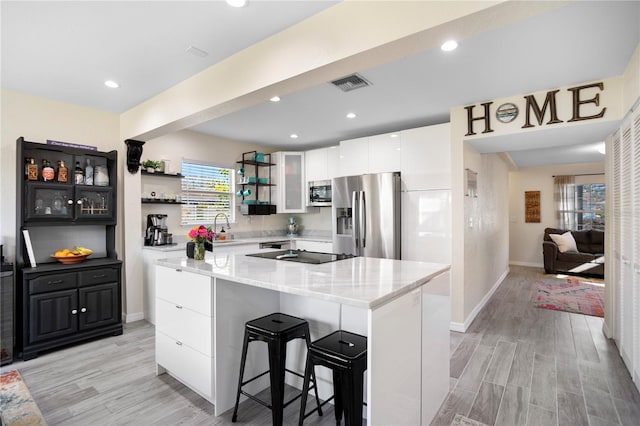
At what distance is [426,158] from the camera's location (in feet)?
13.0

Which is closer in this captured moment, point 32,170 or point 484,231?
point 32,170

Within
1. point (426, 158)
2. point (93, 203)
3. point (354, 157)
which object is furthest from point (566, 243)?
point (93, 203)

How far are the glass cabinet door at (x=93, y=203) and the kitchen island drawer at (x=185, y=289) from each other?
1515mm

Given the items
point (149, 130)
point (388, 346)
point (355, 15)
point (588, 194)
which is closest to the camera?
point (388, 346)

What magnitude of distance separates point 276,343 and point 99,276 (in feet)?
8.36

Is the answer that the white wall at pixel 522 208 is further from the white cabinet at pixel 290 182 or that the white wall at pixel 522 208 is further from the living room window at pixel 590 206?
the white cabinet at pixel 290 182

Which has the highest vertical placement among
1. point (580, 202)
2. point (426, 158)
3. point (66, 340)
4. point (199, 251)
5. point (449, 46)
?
point (449, 46)

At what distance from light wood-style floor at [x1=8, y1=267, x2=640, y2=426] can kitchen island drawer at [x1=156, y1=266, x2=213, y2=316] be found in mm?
686

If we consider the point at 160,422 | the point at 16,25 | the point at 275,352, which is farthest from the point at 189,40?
the point at 160,422

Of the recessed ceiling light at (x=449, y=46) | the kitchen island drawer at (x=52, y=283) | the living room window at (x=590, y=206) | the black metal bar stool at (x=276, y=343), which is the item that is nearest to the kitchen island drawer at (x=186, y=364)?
the black metal bar stool at (x=276, y=343)

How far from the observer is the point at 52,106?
347 cm

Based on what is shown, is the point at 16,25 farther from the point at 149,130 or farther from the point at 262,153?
the point at 262,153

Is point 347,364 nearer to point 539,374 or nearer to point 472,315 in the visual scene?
point 539,374

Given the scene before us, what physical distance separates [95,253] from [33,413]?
6.66ft
